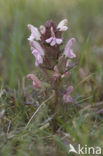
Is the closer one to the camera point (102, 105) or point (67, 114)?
point (67, 114)

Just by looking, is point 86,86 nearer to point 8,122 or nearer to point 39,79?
point 39,79

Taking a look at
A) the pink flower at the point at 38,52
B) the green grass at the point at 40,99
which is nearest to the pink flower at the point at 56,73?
the pink flower at the point at 38,52

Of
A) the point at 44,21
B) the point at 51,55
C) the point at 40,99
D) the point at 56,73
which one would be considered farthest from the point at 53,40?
the point at 44,21

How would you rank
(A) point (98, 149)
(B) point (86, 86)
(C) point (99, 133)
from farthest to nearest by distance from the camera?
(B) point (86, 86)
(C) point (99, 133)
(A) point (98, 149)

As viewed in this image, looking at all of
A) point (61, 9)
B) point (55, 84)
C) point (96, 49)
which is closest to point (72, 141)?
point (55, 84)

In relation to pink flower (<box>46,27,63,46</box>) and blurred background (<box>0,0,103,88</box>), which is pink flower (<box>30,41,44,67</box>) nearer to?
pink flower (<box>46,27,63,46</box>)

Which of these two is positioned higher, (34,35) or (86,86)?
(34,35)

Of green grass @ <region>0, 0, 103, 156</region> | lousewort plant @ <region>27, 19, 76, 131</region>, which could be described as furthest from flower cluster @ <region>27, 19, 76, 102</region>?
green grass @ <region>0, 0, 103, 156</region>

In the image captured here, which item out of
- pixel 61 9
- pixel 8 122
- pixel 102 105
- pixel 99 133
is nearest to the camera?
pixel 99 133
